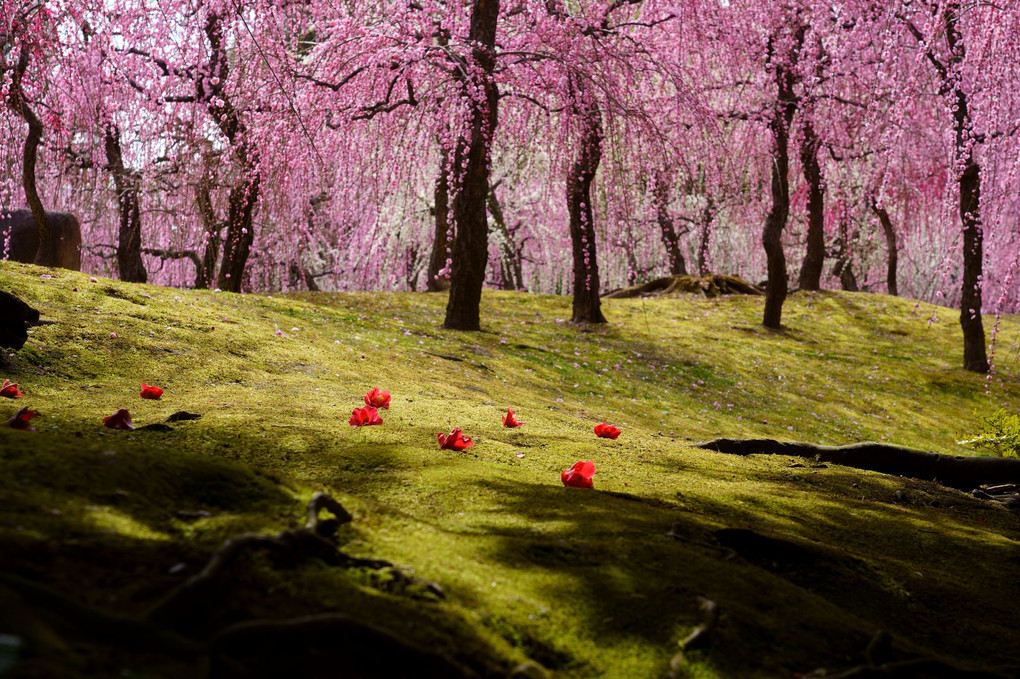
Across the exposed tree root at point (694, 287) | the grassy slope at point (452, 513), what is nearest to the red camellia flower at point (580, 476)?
the grassy slope at point (452, 513)

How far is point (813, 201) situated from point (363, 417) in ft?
52.1

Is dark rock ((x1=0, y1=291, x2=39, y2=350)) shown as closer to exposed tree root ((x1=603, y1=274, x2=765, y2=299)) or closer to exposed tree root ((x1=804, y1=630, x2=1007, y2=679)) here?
exposed tree root ((x1=804, y1=630, x2=1007, y2=679))

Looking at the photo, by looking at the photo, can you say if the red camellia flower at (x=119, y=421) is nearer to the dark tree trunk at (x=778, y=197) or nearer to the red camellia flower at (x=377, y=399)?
the red camellia flower at (x=377, y=399)

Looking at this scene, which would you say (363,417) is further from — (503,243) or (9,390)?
(503,243)

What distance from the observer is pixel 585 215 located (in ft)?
42.8

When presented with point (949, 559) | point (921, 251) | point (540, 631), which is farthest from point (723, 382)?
point (921, 251)

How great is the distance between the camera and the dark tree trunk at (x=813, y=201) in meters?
16.8

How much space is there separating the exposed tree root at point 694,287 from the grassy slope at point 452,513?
10.6m

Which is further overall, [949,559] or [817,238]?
[817,238]

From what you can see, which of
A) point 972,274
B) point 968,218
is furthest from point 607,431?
point 972,274

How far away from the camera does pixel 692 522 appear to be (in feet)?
9.81

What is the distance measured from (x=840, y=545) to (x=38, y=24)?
7.22 metres

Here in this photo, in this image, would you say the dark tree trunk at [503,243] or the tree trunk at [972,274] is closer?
the tree trunk at [972,274]

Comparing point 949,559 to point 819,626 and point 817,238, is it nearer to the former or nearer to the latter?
point 819,626
